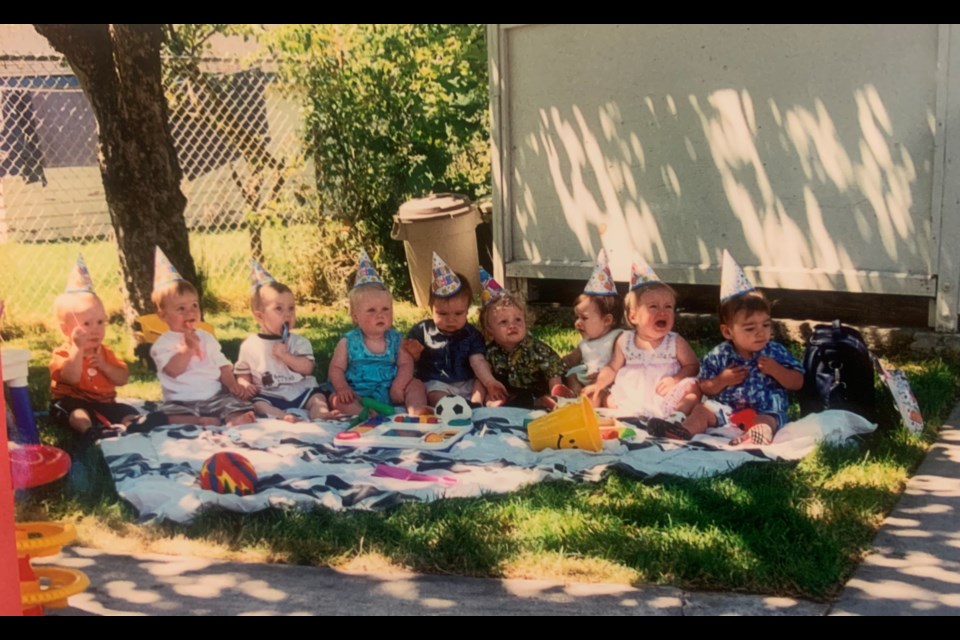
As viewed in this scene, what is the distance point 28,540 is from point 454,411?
9.76 ft

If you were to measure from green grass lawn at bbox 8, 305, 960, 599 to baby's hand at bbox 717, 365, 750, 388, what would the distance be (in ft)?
2.40

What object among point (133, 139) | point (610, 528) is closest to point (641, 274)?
point (610, 528)

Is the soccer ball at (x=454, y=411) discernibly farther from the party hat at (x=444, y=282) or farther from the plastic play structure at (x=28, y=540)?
the plastic play structure at (x=28, y=540)

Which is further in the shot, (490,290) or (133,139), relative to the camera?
(133,139)

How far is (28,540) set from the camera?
3912mm

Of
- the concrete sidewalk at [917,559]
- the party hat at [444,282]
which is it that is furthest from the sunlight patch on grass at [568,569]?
the party hat at [444,282]

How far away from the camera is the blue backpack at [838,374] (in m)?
6.04

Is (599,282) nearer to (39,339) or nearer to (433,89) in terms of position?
(433,89)

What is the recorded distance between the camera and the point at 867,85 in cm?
797

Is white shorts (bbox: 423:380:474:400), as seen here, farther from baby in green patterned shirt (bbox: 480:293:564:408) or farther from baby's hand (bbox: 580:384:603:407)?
baby's hand (bbox: 580:384:603:407)

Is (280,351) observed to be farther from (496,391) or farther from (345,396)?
(496,391)

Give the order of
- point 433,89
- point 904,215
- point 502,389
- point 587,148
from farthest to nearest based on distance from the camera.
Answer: point 433,89, point 587,148, point 904,215, point 502,389
